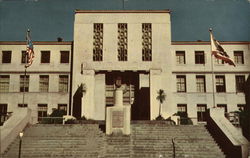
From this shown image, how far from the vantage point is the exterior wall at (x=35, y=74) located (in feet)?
121

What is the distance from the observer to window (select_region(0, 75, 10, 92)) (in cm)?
3788

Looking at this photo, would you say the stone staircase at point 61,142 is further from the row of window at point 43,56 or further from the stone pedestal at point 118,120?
the row of window at point 43,56

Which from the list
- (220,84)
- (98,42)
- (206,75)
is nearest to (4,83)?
(98,42)

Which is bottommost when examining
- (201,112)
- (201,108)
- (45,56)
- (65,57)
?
(201,112)

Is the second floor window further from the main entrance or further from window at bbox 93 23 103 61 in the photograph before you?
the main entrance

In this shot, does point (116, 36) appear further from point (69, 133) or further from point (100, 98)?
point (69, 133)

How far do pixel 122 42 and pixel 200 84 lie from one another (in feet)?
35.2

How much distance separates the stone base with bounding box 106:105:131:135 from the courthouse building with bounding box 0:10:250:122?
9.71 metres

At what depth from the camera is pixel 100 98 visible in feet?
115

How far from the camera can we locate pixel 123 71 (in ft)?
113

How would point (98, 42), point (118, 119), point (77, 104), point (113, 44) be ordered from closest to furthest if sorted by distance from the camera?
1. point (118, 119)
2. point (77, 104)
3. point (113, 44)
4. point (98, 42)

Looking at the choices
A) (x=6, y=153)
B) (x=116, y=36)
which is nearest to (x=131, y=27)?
(x=116, y=36)

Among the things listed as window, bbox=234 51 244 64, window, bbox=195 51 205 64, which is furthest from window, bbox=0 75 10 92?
window, bbox=234 51 244 64

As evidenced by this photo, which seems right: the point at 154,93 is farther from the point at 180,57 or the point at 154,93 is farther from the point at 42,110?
the point at 42,110
